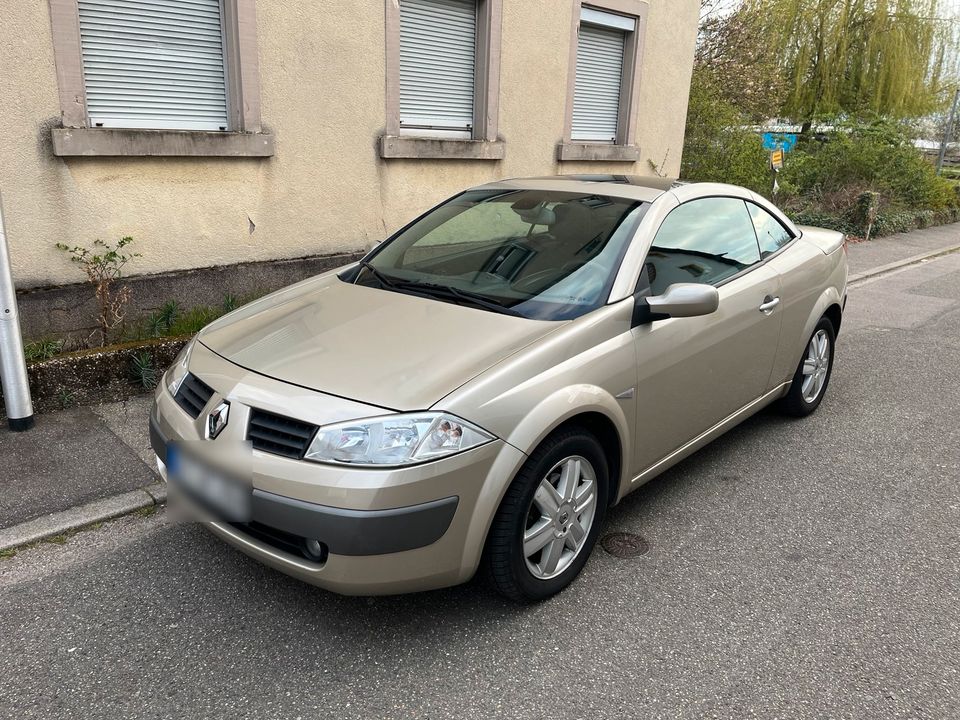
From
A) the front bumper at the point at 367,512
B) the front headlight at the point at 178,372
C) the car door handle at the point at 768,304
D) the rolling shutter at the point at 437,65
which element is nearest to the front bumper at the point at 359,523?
the front bumper at the point at 367,512

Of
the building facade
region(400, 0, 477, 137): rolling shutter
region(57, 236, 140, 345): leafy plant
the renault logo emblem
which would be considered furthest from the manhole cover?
region(400, 0, 477, 137): rolling shutter

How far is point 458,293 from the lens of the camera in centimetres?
339

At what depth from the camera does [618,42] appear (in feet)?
31.0

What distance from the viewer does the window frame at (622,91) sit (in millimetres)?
8672

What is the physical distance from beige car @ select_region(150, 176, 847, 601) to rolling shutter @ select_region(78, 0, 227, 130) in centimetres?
264

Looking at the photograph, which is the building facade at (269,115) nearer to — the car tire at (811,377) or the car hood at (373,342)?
the car hood at (373,342)

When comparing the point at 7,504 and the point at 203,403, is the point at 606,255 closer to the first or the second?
the point at 203,403

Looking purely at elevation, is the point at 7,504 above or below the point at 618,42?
below

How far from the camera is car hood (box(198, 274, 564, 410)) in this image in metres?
2.68

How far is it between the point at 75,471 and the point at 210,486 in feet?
5.55

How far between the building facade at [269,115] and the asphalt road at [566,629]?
2.82 m

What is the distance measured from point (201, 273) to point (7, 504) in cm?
274

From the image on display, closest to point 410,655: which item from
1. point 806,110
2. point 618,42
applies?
point 618,42

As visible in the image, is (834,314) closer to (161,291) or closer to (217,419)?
(217,419)
